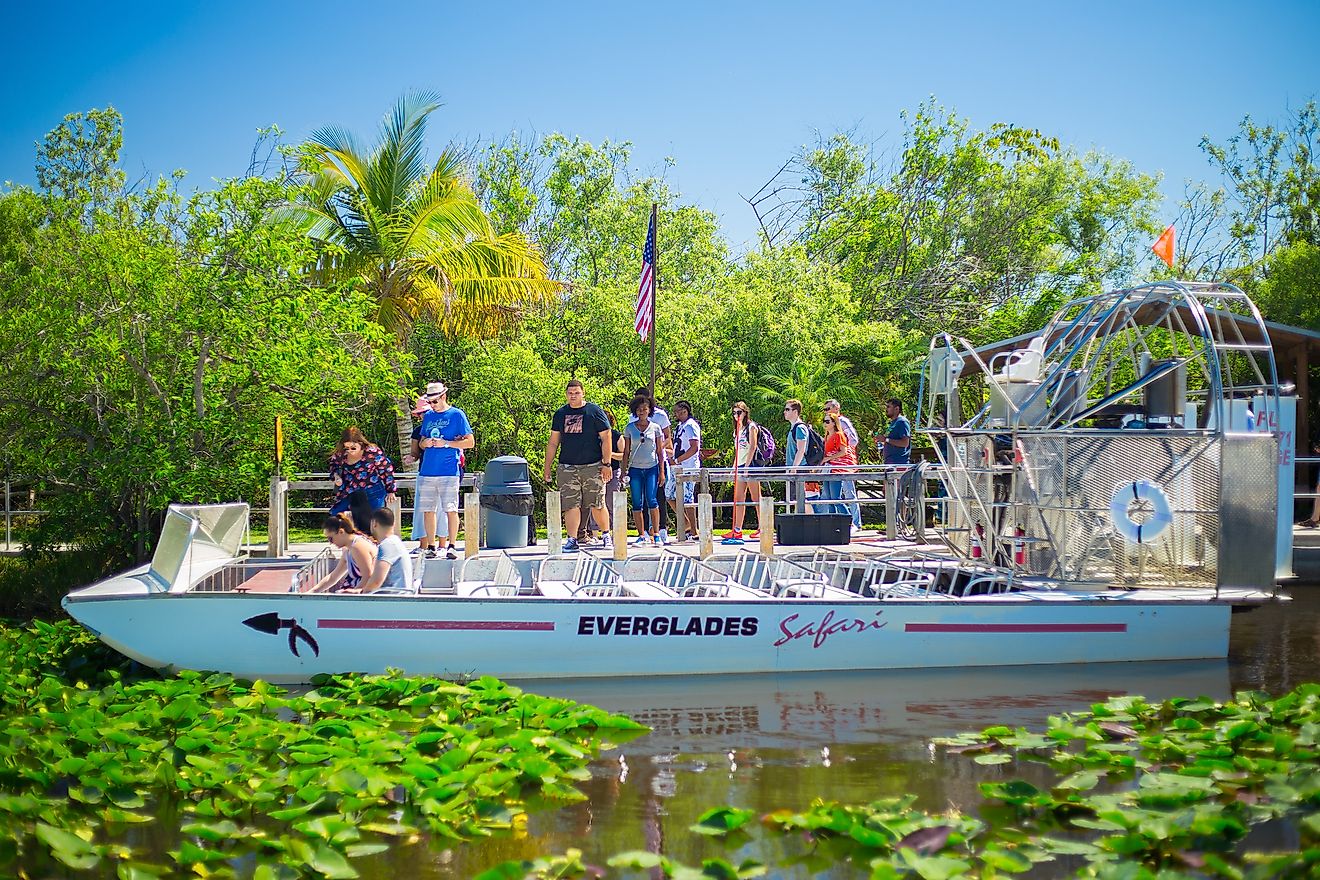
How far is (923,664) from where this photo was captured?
37.4 feet

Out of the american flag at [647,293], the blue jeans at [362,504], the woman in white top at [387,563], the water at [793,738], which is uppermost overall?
the american flag at [647,293]

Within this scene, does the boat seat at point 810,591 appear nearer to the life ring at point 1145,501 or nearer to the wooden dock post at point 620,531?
the wooden dock post at point 620,531

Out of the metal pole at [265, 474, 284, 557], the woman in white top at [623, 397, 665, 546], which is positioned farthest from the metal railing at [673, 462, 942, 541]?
the metal pole at [265, 474, 284, 557]

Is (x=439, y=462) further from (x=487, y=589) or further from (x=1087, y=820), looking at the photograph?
(x=1087, y=820)

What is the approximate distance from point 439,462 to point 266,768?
20.5 ft

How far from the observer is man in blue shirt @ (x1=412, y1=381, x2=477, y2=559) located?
13.9 metres

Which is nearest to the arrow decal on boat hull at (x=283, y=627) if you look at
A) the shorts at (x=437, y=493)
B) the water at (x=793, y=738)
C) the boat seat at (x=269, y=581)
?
the boat seat at (x=269, y=581)

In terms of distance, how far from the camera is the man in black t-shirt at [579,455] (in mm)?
14898

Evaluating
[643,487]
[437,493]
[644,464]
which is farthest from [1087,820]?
[643,487]

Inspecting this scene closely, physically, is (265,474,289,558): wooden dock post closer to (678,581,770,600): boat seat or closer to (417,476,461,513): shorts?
(417,476,461,513): shorts

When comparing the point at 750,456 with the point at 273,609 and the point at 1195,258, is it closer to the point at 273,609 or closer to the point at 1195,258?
the point at 273,609

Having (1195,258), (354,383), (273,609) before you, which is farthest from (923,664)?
(1195,258)

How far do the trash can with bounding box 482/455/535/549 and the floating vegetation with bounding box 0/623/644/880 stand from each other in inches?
223

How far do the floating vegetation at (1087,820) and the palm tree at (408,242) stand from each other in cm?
1705
